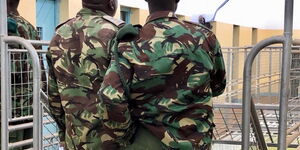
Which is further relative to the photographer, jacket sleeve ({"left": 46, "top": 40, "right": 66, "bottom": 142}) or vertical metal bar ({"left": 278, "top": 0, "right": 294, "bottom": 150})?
jacket sleeve ({"left": 46, "top": 40, "right": 66, "bottom": 142})

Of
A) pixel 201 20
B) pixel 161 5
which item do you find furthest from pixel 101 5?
pixel 201 20

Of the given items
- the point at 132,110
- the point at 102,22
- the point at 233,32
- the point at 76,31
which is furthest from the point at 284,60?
the point at 233,32

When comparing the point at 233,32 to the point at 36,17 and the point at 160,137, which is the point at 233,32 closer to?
the point at 36,17

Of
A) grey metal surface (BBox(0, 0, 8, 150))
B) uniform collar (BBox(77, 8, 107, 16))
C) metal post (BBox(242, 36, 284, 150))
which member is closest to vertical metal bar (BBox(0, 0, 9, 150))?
grey metal surface (BBox(0, 0, 8, 150))

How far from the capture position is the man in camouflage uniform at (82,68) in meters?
2.14

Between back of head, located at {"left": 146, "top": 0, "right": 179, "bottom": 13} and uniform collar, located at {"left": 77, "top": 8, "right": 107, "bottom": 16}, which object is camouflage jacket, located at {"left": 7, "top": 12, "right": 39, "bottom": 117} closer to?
uniform collar, located at {"left": 77, "top": 8, "right": 107, "bottom": 16}

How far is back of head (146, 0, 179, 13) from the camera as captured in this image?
186cm

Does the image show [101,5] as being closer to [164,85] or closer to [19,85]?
[164,85]

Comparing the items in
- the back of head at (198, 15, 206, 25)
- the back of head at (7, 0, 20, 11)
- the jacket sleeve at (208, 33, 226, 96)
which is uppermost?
the back of head at (198, 15, 206, 25)

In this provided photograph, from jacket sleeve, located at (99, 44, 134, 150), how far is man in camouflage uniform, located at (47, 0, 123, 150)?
33cm

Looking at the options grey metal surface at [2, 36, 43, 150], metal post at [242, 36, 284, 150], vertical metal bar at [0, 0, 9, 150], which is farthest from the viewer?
vertical metal bar at [0, 0, 9, 150]

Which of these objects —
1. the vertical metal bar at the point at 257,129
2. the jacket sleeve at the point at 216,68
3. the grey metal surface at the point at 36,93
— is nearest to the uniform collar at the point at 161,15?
the jacket sleeve at the point at 216,68

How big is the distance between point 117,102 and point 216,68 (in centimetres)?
49

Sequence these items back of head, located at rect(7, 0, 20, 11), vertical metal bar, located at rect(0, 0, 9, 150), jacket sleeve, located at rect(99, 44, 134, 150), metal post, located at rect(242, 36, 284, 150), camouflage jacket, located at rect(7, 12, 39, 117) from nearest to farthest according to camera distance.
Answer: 1. jacket sleeve, located at rect(99, 44, 134, 150)
2. metal post, located at rect(242, 36, 284, 150)
3. vertical metal bar, located at rect(0, 0, 9, 150)
4. camouflage jacket, located at rect(7, 12, 39, 117)
5. back of head, located at rect(7, 0, 20, 11)
